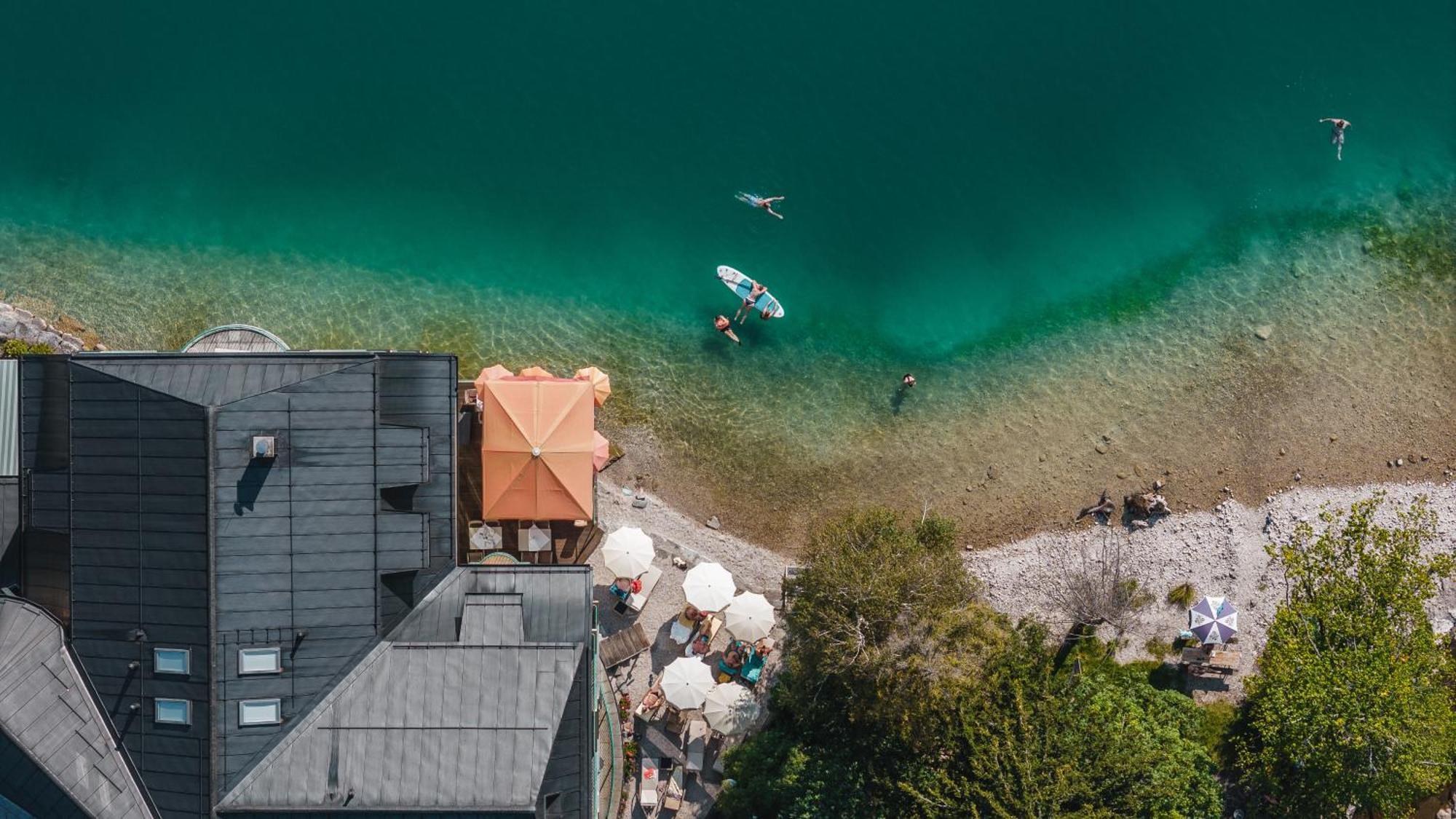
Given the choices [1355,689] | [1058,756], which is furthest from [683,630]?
[1355,689]

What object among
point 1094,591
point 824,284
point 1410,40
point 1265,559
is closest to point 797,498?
point 824,284

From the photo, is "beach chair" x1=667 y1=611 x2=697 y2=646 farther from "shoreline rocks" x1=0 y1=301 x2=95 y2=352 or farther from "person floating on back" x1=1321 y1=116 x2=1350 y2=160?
"person floating on back" x1=1321 y1=116 x2=1350 y2=160

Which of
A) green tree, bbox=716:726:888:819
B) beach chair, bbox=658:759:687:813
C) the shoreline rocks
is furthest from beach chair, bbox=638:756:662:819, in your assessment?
the shoreline rocks

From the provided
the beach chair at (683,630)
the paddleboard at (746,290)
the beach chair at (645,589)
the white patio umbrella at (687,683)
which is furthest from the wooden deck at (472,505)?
the paddleboard at (746,290)

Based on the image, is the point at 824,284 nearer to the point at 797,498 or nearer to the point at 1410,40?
the point at 797,498

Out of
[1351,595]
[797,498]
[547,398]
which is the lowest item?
[1351,595]

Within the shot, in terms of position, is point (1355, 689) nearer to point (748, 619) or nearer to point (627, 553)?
point (748, 619)

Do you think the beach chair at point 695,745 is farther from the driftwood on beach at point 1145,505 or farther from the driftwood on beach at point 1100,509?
the driftwood on beach at point 1145,505
